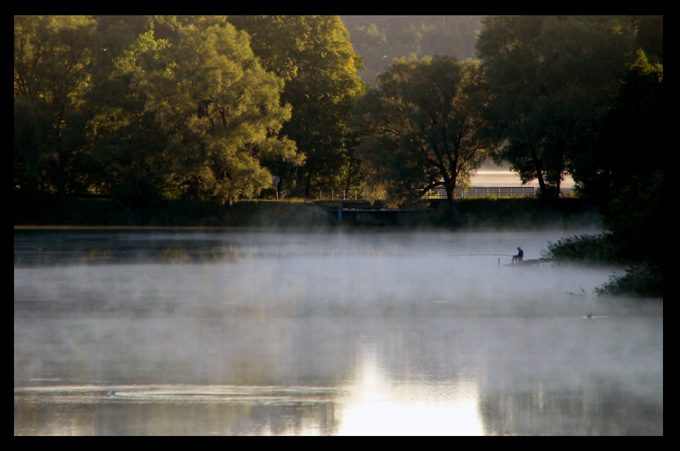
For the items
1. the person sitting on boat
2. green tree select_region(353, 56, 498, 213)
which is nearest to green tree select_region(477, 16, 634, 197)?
green tree select_region(353, 56, 498, 213)

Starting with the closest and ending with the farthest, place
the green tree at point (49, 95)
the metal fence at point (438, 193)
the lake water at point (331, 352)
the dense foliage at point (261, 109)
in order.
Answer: the lake water at point (331, 352), the dense foliage at point (261, 109), the green tree at point (49, 95), the metal fence at point (438, 193)

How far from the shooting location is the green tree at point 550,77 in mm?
48812

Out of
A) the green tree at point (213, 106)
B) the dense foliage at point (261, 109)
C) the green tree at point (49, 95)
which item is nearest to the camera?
the dense foliage at point (261, 109)

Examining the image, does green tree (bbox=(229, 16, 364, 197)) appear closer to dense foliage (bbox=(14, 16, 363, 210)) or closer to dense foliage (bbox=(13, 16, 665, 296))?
dense foliage (bbox=(13, 16, 665, 296))

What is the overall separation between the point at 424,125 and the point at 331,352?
43955 millimetres

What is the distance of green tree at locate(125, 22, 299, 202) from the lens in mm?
59125

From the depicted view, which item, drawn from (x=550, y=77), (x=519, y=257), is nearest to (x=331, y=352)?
(x=519, y=257)

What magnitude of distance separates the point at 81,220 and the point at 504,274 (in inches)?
1645

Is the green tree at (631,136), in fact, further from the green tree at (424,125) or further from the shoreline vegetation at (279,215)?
the shoreline vegetation at (279,215)

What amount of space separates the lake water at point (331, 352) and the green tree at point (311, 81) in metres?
36.3

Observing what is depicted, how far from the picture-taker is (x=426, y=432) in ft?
34.4

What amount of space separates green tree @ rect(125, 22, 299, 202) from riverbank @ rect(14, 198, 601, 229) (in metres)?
1.70

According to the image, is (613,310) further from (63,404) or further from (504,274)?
(63,404)

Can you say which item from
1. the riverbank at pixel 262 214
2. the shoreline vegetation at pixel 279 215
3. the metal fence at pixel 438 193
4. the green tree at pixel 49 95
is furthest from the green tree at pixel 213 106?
the metal fence at pixel 438 193
